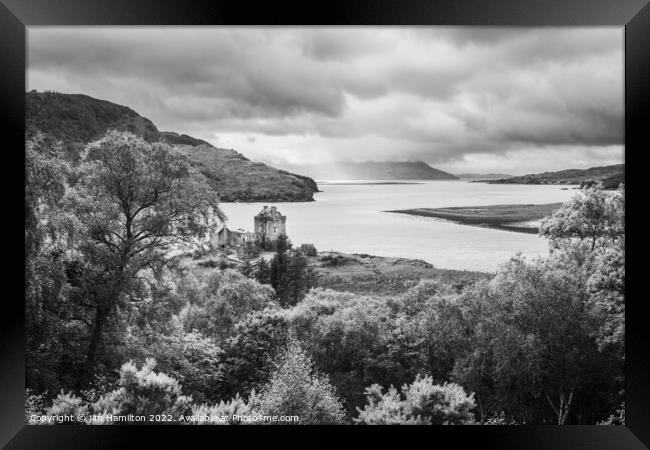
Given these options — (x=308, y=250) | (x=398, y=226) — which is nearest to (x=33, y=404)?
(x=308, y=250)

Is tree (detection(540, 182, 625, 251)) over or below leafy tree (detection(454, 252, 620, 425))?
over

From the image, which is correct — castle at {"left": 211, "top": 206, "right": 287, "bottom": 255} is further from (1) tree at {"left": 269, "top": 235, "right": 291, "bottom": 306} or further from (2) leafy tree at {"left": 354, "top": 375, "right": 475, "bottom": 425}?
(2) leafy tree at {"left": 354, "top": 375, "right": 475, "bottom": 425}

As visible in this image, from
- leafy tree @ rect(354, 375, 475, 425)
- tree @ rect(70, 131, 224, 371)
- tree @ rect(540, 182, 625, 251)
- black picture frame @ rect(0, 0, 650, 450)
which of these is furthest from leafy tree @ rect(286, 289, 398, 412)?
tree @ rect(540, 182, 625, 251)

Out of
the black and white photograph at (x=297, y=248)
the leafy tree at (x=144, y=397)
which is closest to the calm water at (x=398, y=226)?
the black and white photograph at (x=297, y=248)

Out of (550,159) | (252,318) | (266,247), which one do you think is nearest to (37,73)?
(266,247)

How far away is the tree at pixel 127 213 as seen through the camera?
6086 mm

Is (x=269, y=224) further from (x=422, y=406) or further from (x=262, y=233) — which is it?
(x=422, y=406)

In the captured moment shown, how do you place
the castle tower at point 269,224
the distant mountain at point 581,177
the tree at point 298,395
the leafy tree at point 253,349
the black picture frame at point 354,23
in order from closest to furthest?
the black picture frame at point 354,23 < the tree at point 298,395 < the distant mountain at point 581,177 < the leafy tree at point 253,349 < the castle tower at point 269,224

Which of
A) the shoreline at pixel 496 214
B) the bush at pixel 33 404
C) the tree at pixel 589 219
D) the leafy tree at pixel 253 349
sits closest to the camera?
the bush at pixel 33 404

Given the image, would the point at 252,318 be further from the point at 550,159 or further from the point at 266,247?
the point at 550,159

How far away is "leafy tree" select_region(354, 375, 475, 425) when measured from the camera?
5590 mm

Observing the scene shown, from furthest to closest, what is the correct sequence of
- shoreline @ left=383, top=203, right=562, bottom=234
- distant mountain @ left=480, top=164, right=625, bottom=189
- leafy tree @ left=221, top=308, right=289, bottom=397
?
1. shoreline @ left=383, top=203, right=562, bottom=234
2. leafy tree @ left=221, top=308, right=289, bottom=397
3. distant mountain @ left=480, top=164, right=625, bottom=189

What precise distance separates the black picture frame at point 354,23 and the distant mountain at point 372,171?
6.92ft

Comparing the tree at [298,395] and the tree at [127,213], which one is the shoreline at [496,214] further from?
the tree at [127,213]
